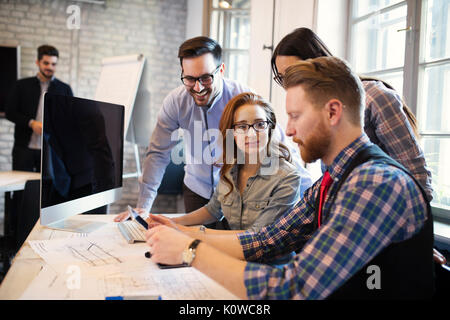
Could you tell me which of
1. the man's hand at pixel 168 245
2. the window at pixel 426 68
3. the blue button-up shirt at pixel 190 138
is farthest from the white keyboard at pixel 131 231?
the window at pixel 426 68

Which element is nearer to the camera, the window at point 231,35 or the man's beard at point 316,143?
the man's beard at point 316,143

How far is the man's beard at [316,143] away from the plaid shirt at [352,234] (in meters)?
0.13

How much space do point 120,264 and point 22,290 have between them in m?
0.29

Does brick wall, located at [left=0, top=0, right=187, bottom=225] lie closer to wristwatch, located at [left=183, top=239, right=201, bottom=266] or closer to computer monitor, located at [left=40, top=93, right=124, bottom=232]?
computer monitor, located at [left=40, top=93, right=124, bottom=232]

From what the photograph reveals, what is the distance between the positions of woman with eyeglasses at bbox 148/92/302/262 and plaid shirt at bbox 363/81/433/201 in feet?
1.28

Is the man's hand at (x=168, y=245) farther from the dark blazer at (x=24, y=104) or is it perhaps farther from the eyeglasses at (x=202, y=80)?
the dark blazer at (x=24, y=104)

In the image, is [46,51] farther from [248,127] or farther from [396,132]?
[396,132]

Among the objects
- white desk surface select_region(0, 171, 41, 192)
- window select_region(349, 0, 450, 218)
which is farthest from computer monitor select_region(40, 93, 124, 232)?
window select_region(349, 0, 450, 218)

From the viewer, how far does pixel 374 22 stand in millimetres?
2645

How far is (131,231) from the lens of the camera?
5.46 feet

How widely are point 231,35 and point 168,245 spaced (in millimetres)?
3743

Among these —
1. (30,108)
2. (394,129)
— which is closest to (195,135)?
(394,129)

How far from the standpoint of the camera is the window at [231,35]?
439 cm
